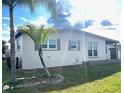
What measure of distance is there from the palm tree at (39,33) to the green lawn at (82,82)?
0.52ft

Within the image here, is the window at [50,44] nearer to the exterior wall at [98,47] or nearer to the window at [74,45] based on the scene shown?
the window at [74,45]

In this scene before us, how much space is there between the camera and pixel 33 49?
7.39 feet

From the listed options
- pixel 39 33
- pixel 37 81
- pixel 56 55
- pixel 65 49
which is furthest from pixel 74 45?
pixel 37 81

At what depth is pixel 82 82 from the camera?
2254 mm

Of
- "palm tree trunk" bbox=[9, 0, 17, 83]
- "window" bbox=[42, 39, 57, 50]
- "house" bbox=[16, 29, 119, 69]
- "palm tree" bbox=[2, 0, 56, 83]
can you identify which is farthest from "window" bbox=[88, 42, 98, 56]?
"palm tree trunk" bbox=[9, 0, 17, 83]

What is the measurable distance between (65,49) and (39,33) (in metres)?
0.33

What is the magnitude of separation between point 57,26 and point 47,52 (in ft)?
0.96

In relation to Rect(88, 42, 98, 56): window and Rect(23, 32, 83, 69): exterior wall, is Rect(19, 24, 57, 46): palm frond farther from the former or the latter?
Rect(88, 42, 98, 56): window

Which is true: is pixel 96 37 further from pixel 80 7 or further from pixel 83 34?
pixel 80 7

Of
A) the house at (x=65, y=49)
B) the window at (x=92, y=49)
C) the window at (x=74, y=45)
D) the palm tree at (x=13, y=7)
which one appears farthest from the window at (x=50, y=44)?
the window at (x=92, y=49)

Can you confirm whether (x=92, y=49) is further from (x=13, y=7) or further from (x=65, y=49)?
(x=13, y=7)

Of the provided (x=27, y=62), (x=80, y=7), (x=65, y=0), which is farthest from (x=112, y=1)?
(x=27, y=62)

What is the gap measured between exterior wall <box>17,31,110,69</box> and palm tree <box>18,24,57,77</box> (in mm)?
43

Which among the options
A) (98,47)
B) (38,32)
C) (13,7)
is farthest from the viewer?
(98,47)
